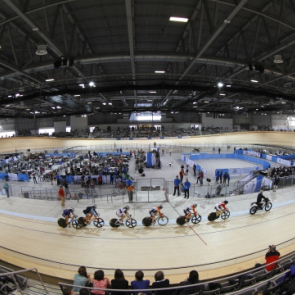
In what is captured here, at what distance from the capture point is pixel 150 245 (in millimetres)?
5879

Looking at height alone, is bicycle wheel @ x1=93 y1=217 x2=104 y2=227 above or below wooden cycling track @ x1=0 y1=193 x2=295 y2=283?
above

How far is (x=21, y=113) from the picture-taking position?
36.7 meters

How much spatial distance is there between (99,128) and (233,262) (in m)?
44.3

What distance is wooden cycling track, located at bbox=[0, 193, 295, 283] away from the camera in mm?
4527

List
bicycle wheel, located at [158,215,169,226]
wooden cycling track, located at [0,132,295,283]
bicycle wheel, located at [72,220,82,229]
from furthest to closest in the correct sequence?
bicycle wheel, located at [158,215,169,226], bicycle wheel, located at [72,220,82,229], wooden cycling track, located at [0,132,295,283]

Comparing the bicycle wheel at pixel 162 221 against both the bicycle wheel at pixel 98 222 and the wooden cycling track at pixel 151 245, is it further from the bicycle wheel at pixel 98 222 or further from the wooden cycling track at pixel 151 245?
the bicycle wheel at pixel 98 222

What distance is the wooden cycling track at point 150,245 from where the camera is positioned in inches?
178

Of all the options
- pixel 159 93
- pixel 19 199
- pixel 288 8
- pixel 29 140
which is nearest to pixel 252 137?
pixel 159 93

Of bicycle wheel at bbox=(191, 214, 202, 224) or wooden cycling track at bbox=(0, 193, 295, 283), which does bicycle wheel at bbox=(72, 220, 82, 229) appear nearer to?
wooden cycling track at bbox=(0, 193, 295, 283)

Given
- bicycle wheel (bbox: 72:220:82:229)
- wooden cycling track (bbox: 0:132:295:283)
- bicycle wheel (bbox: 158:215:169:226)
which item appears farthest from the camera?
bicycle wheel (bbox: 158:215:169:226)

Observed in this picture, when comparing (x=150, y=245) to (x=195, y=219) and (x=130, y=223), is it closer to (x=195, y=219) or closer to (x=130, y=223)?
(x=130, y=223)

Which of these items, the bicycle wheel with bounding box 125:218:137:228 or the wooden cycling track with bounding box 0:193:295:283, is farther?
the bicycle wheel with bounding box 125:218:137:228

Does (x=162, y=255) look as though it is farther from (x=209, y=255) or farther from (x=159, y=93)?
(x=159, y=93)

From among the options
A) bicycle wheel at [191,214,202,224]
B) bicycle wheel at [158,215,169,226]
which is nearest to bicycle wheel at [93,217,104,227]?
bicycle wheel at [158,215,169,226]
